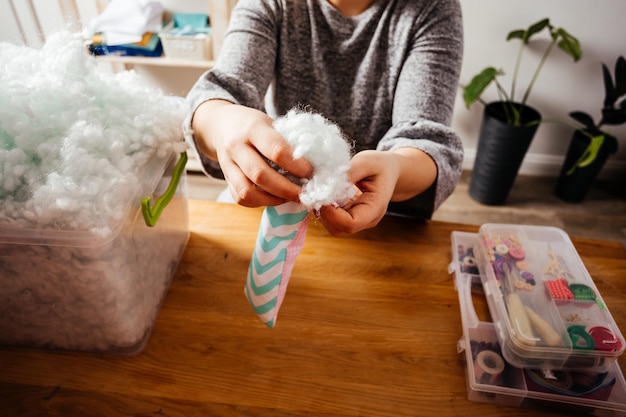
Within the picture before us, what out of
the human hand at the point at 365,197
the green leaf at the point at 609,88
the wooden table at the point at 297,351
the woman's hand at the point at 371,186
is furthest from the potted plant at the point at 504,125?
the human hand at the point at 365,197

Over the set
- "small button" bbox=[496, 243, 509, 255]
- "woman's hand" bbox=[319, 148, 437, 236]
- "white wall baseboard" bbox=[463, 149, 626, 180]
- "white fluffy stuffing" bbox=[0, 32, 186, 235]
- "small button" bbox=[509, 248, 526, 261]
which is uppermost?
"white fluffy stuffing" bbox=[0, 32, 186, 235]

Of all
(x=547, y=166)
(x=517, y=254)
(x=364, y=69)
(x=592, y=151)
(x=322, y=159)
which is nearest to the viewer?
(x=322, y=159)

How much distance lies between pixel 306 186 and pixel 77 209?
234 millimetres

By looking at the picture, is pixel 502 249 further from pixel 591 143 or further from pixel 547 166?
pixel 547 166

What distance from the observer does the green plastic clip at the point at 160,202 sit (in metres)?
0.50

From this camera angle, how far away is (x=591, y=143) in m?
1.69

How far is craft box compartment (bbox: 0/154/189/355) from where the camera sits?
0.44 m

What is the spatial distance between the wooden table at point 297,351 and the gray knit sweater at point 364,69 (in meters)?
0.17

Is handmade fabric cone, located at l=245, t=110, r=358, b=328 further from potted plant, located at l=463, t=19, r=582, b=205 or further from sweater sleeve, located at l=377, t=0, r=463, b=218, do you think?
potted plant, located at l=463, t=19, r=582, b=205

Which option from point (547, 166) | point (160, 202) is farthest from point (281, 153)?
point (547, 166)

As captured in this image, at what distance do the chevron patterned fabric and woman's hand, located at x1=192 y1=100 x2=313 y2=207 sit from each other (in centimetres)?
2

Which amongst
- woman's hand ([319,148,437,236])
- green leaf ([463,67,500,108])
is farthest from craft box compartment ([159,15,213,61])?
woman's hand ([319,148,437,236])

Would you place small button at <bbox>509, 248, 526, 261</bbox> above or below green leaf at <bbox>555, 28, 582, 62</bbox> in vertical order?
above

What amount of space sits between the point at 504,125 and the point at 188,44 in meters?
1.35
